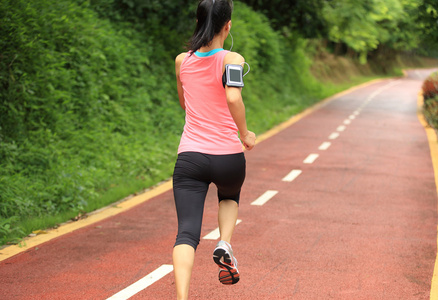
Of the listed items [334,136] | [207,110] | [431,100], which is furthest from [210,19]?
[431,100]

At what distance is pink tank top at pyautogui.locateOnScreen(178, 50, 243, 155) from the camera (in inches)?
142

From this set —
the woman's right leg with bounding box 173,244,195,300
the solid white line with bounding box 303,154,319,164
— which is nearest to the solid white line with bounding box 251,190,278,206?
the solid white line with bounding box 303,154,319,164

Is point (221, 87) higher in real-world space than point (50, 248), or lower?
higher

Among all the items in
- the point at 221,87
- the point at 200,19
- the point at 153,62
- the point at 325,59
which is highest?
the point at 200,19

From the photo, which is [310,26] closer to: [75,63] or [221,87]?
[75,63]

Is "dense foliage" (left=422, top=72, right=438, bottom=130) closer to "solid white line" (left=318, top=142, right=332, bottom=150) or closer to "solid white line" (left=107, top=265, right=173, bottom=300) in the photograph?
"solid white line" (left=318, top=142, right=332, bottom=150)

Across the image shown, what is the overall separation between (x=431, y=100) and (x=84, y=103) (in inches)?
378

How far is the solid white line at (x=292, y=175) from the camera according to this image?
1014 cm

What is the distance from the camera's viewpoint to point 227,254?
372cm

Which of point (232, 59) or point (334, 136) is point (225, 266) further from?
point (334, 136)

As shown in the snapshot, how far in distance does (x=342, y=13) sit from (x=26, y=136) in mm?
20318

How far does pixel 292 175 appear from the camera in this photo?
1052 cm

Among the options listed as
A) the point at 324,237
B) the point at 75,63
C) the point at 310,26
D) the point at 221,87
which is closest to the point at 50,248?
the point at 324,237

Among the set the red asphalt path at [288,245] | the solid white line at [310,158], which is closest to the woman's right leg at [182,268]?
the red asphalt path at [288,245]
